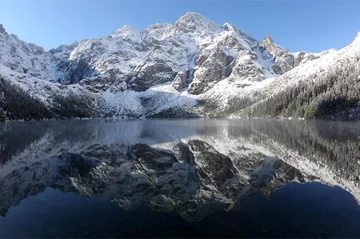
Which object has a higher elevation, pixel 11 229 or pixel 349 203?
pixel 349 203

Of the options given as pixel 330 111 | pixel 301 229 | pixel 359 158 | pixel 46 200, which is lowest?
pixel 46 200

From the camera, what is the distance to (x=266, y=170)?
31625mm

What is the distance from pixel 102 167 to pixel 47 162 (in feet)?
32.8

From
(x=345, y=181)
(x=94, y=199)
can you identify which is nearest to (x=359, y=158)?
(x=345, y=181)

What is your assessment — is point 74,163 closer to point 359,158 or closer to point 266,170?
point 266,170

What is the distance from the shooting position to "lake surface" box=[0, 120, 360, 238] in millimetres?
16422

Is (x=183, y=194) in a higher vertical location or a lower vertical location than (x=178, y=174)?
lower

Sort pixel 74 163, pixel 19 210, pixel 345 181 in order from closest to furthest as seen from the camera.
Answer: pixel 19 210 < pixel 345 181 < pixel 74 163

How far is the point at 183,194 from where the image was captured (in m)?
24.0

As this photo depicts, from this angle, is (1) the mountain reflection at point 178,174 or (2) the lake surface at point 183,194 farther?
(1) the mountain reflection at point 178,174

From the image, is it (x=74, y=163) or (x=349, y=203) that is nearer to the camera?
(x=349, y=203)

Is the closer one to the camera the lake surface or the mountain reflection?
the lake surface

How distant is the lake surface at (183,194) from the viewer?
16.4 metres

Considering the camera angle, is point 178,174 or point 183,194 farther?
point 178,174
